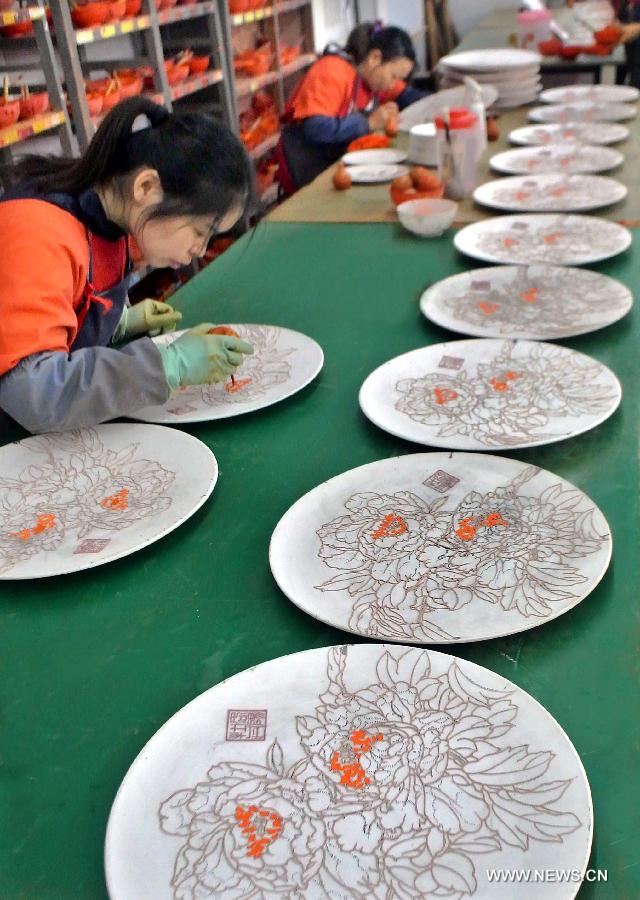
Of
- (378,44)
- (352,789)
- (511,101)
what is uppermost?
(378,44)

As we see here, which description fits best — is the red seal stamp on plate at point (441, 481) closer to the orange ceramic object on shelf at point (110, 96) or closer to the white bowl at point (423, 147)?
the white bowl at point (423, 147)

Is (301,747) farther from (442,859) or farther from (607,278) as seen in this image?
(607,278)

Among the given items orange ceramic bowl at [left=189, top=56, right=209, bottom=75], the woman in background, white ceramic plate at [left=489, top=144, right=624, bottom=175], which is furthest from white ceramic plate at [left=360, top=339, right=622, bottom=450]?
orange ceramic bowl at [left=189, top=56, right=209, bottom=75]

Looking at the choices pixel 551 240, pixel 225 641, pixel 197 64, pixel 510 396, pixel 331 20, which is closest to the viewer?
pixel 225 641

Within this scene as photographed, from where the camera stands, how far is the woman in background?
317 cm

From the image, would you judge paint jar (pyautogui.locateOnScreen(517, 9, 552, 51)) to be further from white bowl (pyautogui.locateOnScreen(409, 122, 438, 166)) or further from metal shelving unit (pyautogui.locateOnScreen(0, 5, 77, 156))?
metal shelving unit (pyautogui.locateOnScreen(0, 5, 77, 156))

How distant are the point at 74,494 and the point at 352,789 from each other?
575 mm

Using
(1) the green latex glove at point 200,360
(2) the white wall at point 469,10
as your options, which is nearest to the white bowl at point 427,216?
(1) the green latex glove at point 200,360

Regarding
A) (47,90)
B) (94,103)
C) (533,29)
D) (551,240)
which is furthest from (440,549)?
(533,29)

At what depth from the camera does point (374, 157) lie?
2.63m

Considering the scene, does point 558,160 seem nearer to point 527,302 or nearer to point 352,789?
point 527,302

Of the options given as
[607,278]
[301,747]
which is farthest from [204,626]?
[607,278]

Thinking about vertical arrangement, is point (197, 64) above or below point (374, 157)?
above

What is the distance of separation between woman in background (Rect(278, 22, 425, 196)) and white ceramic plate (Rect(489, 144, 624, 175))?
768mm
